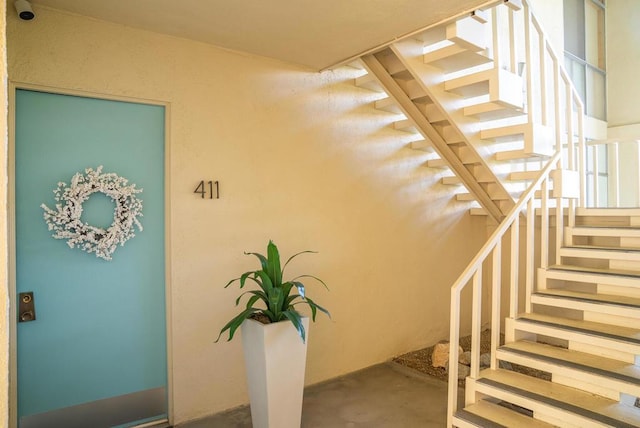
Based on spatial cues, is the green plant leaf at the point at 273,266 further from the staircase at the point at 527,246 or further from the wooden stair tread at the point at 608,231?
the wooden stair tread at the point at 608,231

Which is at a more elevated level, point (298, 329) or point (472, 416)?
point (298, 329)

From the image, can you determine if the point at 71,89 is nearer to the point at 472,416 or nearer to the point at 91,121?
the point at 91,121

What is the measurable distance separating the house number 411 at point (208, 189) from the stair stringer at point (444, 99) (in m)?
1.61

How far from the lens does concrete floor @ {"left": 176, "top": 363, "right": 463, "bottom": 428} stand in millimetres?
2832

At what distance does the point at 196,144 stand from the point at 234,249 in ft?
2.67

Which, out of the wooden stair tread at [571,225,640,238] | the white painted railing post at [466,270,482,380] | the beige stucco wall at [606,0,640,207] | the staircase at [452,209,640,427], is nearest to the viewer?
the staircase at [452,209,640,427]

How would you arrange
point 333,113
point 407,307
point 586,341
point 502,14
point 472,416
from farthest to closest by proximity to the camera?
point 502,14 → point 407,307 → point 333,113 → point 586,341 → point 472,416

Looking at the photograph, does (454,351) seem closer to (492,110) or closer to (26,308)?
(492,110)

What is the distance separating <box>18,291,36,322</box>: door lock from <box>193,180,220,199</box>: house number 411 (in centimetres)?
116

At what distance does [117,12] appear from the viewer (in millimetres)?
2467

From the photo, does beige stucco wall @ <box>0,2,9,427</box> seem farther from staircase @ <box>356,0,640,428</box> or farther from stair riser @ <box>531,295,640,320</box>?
stair riser @ <box>531,295,640,320</box>

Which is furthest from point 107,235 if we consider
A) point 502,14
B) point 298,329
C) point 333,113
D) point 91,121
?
point 502,14

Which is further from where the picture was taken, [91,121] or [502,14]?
[502,14]

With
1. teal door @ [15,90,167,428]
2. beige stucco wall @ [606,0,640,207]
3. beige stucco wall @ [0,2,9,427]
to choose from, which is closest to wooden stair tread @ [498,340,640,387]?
teal door @ [15,90,167,428]
